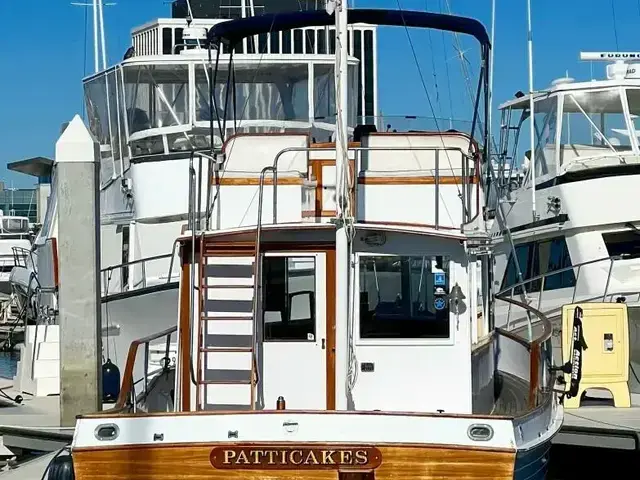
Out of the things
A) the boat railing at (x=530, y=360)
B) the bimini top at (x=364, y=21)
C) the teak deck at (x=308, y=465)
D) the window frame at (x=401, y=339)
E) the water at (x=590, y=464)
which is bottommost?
the water at (x=590, y=464)

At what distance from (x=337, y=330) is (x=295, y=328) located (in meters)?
0.53

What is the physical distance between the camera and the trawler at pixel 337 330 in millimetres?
7434

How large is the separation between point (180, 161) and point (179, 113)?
2.05 m

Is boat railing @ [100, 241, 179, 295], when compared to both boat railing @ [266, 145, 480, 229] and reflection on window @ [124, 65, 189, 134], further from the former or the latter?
boat railing @ [266, 145, 480, 229]

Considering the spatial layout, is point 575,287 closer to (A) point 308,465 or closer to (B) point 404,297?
(B) point 404,297

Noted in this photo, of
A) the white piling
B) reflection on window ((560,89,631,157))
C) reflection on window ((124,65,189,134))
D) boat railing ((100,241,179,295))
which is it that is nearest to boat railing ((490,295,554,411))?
the white piling

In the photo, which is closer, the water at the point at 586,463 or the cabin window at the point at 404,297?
the cabin window at the point at 404,297

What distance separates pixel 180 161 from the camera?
16.4 m

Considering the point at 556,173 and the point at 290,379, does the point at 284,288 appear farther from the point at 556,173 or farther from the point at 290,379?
the point at 556,173

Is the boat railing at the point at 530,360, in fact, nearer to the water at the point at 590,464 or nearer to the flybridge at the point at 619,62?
the water at the point at 590,464

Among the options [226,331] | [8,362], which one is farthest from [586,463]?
[8,362]

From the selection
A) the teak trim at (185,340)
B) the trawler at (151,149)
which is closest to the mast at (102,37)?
the trawler at (151,149)

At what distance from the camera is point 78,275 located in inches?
448

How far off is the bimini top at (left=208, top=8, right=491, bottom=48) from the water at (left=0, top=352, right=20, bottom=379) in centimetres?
1797
